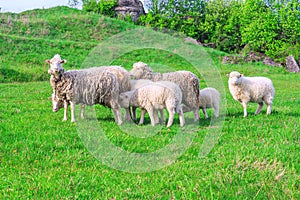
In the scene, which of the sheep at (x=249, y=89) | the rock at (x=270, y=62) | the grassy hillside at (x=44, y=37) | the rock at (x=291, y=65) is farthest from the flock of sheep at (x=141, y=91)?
the rock at (x=270, y=62)

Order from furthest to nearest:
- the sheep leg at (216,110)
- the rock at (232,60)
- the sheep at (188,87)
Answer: the rock at (232,60) → the sheep leg at (216,110) → the sheep at (188,87)

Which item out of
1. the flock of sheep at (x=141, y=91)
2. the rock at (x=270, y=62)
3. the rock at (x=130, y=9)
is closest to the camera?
the flock of sheep at (x=141, y=91)

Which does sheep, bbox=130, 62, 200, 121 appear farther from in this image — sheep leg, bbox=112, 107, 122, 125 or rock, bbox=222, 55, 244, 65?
rock, bbox=222, 55, 244, 65

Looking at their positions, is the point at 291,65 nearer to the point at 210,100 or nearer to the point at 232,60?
the point at 232,60

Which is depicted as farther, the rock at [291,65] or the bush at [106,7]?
Result: the bush at [106,7]

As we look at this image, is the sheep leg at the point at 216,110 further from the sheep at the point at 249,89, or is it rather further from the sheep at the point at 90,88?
the sheep at the point at 90,88

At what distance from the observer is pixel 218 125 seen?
773 centimetres

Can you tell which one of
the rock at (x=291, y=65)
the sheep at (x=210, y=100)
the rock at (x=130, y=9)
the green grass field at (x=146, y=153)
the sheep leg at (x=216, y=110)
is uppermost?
the rock at (x=130, y=9)

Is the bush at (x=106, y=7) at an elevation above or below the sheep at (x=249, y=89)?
above

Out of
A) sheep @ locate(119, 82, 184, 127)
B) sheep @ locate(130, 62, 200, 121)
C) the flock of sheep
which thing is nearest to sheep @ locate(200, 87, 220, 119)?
the flock of sheep

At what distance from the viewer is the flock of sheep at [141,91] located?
24.8 feet

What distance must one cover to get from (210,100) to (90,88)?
2678mm

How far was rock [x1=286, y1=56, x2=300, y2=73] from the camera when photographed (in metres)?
29.0

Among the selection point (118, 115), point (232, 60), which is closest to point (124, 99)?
point (118, 115)
